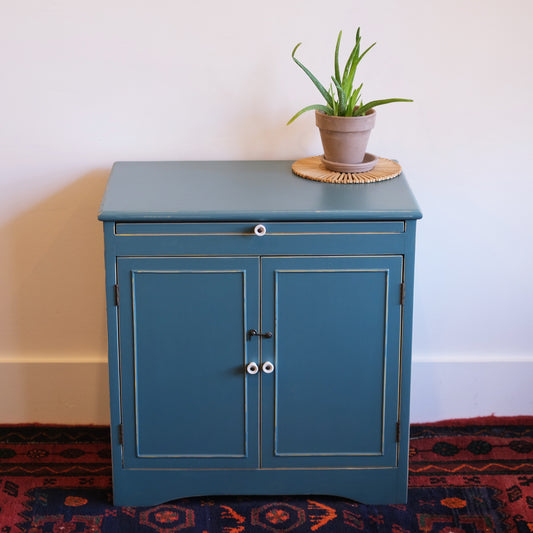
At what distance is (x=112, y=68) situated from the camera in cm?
264

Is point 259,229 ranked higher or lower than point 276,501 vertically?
higher

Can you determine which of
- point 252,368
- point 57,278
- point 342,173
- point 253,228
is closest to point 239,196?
point 253,228

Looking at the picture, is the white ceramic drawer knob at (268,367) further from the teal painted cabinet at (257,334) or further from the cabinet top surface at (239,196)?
the cabinet top surface at (239,196)

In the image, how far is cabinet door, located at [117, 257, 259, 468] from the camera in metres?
2.32

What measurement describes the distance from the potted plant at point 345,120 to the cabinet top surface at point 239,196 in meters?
0.10

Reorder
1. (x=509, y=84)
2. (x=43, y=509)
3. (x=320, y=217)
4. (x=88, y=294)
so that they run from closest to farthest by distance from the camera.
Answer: (x=320, y=217)
(x=43, y=509)
(x=509, y=84)
(x=88, y=294)

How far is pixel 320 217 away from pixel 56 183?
0.98 metres

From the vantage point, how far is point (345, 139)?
2471 mm

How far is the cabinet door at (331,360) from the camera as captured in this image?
233 cm

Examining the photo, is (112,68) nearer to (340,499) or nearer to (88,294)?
(88,294)

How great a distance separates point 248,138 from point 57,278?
794 millimetres

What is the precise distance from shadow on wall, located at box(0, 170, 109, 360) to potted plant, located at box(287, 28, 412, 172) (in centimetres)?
74

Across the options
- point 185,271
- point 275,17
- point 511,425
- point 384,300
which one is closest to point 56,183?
point 185,271

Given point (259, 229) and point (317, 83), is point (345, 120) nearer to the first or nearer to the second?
point (317, 83)
